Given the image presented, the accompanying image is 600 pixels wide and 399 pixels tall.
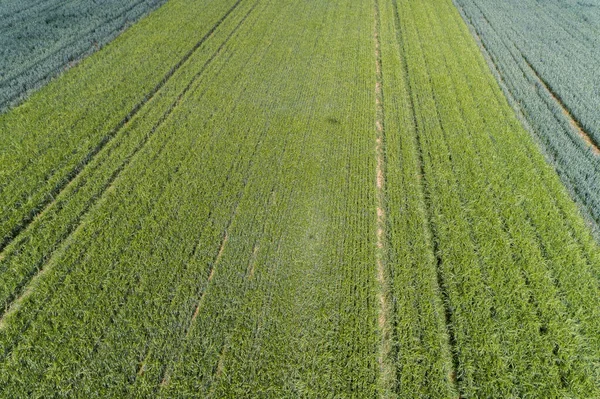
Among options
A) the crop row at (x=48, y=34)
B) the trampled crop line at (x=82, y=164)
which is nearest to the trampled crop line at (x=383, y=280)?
the trampled crop line at (x=82, y=164)

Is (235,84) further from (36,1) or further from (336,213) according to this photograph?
(36,1)

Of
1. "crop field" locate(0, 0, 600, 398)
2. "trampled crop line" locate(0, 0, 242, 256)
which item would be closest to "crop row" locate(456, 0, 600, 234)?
"crop field" locate(0, 0, 600, 398)

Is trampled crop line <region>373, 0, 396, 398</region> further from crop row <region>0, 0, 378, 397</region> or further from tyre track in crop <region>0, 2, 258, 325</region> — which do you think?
tyre track in crop <region>0, 2, 258, 325</region>

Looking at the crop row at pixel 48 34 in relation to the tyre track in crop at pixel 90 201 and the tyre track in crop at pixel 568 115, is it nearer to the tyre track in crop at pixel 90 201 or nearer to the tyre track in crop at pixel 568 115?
the tyre track in crop at pixel 90 201

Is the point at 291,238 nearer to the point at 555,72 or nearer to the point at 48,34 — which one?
the point at 555,72

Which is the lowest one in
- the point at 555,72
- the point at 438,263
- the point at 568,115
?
the point at 438,263

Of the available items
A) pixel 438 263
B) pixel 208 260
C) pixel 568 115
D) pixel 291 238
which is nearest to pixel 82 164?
pixel 208 260
